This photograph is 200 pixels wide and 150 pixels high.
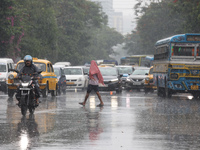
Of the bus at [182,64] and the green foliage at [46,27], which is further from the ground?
the green foliage at [46,27]

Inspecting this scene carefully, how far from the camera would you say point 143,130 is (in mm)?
12164

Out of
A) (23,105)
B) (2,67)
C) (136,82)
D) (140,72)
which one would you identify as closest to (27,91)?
(23,105)

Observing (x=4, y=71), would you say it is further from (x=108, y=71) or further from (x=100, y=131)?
(x=100, y=131)

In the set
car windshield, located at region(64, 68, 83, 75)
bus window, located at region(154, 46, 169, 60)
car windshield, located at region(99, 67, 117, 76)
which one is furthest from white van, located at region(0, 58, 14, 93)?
bus window, located at region(154, 46, 169, 60)

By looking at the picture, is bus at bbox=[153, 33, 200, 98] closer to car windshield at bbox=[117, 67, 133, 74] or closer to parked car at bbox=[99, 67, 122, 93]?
parked car at bbox=[99, 67, 122, 93]

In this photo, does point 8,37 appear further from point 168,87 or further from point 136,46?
point 136,46

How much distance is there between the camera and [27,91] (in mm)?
16031

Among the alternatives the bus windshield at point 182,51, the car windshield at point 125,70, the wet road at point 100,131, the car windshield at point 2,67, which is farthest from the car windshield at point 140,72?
the wet road at point 100,131

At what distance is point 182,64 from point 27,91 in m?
11.9

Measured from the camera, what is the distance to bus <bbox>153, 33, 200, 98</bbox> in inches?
1036

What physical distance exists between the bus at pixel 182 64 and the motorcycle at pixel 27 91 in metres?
11.5

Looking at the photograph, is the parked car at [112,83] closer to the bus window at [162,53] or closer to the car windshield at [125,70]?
the bus window at [162,53]

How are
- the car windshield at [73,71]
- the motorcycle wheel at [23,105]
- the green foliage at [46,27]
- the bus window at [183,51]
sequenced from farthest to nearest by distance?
the green foliage at [46,27] < the car windshield at [73,71] < the bus window at [183,51] < the motorcycle wheel at [23,105]

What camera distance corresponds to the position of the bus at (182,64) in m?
26.3
